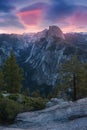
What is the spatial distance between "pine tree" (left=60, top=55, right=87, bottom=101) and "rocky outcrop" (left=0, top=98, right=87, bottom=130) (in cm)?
1613

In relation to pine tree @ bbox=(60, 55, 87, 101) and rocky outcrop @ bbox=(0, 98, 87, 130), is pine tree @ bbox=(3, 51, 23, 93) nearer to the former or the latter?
pine tree @ bbox=(60, 55, 87, 101)

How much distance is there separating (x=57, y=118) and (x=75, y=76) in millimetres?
19644

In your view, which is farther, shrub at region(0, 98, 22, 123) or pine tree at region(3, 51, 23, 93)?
pine tree at region(3, 51, 23, 93)

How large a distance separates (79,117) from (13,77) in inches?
1431

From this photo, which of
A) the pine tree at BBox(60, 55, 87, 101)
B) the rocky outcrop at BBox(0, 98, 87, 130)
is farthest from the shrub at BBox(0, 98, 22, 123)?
the pine tree at BBox(60, 55, 87, 101)

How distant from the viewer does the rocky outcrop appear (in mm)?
27155

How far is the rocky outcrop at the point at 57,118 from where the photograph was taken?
89.1ft

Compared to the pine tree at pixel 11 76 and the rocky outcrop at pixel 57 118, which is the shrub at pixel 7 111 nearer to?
the rocky outcrop at pixel 57 118

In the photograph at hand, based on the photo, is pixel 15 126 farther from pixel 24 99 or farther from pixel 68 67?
pixel 68 67

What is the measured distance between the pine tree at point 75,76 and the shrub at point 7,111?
54.9ft

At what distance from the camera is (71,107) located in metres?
30.0

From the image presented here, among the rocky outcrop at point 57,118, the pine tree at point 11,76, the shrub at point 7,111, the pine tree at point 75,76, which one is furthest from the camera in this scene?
the pine tree at point 11,76

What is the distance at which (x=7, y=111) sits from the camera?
31438mm

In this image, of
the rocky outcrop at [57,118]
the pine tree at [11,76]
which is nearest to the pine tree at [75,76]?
the pine tree at [11,76]
